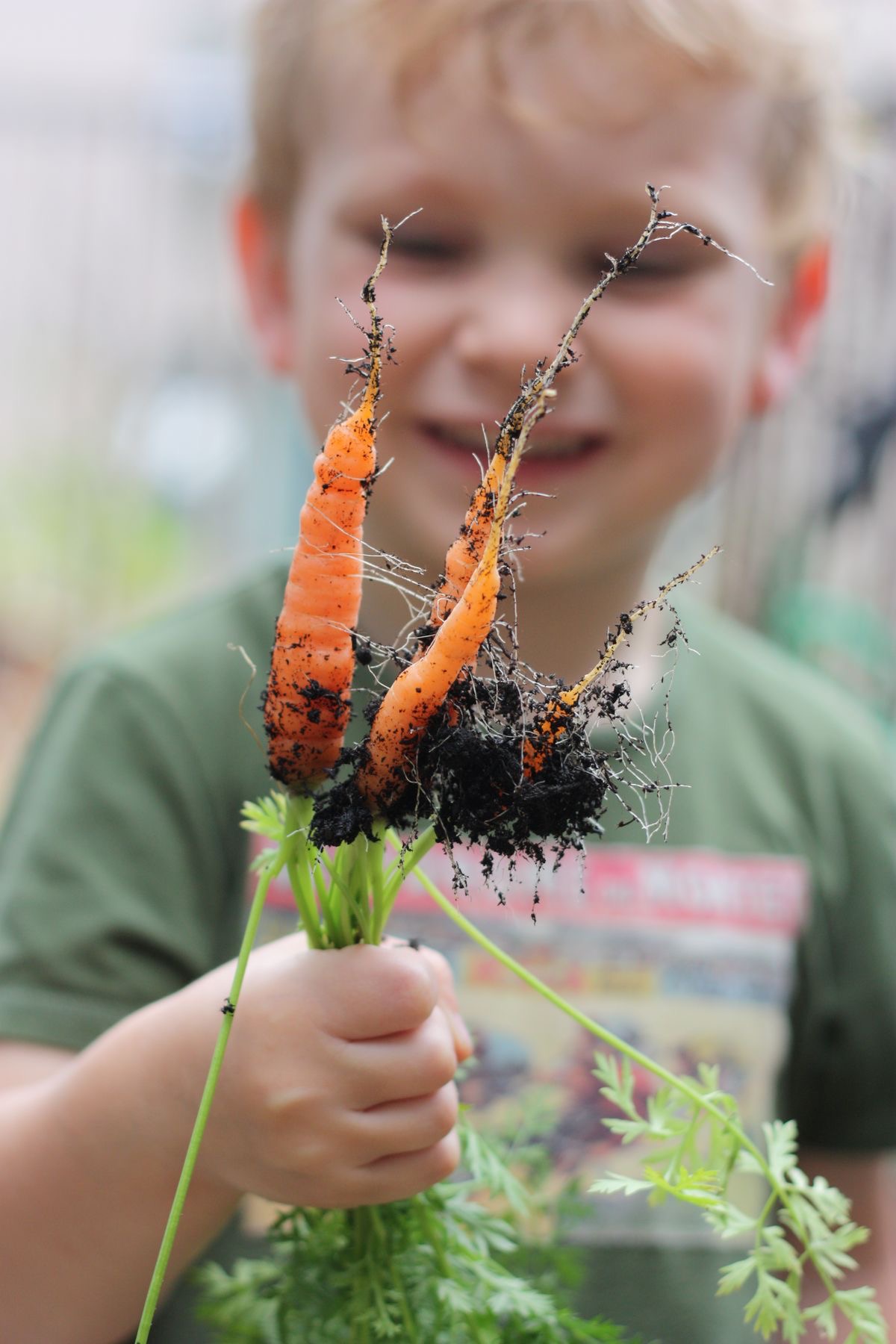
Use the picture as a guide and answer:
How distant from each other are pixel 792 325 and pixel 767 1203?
41.4 inches

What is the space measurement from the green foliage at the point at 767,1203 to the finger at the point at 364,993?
0.12 meters

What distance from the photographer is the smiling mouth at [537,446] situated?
1.04 metres

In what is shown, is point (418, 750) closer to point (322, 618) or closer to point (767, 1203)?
point (322, 618)

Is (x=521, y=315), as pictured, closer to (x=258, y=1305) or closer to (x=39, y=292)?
(x=258, y=1305)

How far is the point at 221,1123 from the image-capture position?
0.63 m

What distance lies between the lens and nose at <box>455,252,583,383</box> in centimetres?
95

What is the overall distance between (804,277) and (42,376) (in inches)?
164

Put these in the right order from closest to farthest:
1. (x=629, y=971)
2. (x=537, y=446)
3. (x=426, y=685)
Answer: (x=426, y=685)
(x=537, y=446)
(x=629, y=971)

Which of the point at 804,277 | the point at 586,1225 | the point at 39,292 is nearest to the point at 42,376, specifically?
the point at 39,292

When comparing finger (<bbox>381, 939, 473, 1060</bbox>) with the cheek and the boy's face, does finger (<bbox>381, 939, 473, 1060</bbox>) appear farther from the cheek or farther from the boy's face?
the cheek

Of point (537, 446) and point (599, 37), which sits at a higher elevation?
point (599, 37)

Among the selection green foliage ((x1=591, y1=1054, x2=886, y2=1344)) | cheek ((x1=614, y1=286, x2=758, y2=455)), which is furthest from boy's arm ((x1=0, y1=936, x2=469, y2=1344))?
cheek ((x1=614, y1=286, x2=758, y2=455))

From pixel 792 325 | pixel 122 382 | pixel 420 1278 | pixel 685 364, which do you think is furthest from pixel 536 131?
pixel 122 382

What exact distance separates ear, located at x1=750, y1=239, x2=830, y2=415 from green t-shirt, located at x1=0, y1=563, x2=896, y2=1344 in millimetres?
296
